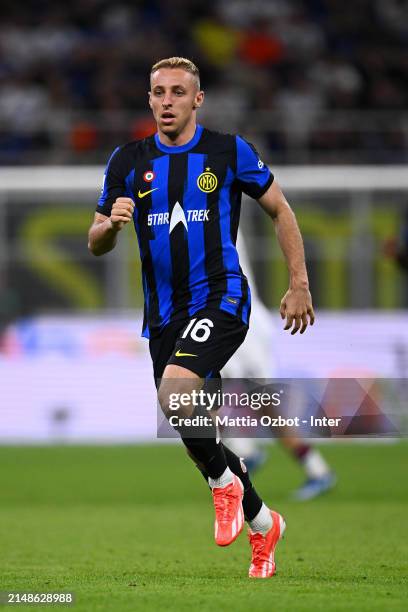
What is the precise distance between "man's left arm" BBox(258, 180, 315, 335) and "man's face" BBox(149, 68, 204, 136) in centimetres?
52

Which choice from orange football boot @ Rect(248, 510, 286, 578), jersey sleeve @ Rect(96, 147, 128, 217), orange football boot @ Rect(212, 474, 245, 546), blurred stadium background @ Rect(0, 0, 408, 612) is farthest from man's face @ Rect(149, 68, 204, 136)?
blurred stadium background @ Rect(0, 0, 408, 612)

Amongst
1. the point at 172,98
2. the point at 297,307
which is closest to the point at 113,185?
the point at 172,98

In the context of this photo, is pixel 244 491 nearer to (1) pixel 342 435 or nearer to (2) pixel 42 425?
(1) pixel 342 435

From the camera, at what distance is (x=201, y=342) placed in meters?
5.51

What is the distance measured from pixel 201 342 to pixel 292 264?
551 mm

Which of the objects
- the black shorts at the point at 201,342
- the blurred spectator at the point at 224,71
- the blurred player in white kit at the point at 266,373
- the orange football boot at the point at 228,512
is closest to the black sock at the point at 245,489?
the orange football boot at the point at 228,512

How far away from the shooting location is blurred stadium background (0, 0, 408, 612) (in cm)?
912

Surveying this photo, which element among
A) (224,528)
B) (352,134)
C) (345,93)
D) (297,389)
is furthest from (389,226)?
(224,528)

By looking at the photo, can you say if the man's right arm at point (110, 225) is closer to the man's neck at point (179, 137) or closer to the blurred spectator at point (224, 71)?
the man's neck at point (179, 137)

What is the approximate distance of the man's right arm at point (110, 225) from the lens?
5.34 m

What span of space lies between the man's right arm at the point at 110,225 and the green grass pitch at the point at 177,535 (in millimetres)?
1511

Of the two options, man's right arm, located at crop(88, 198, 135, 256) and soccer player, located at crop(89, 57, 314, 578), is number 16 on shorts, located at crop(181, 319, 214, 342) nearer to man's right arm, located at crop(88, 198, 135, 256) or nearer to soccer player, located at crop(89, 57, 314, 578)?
soccer player, located at crop(89, 57, 314, 578)

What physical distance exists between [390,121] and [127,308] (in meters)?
5.48

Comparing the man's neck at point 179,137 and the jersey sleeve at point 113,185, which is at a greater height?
the man's neck at point 179,137
